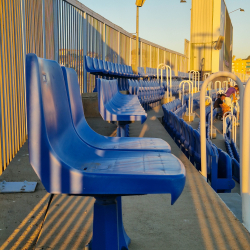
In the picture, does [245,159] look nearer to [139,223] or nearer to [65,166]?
[139,223]

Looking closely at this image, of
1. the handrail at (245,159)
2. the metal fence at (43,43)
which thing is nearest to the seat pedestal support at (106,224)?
the handrail at (245,159)

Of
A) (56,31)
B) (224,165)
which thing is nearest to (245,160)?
(224,165)

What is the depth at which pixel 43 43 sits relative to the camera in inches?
206

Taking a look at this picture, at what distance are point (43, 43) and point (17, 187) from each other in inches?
134

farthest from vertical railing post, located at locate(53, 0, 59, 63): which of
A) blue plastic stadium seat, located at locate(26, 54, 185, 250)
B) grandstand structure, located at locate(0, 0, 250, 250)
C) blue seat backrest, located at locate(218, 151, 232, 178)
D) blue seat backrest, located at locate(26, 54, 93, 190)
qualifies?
blue seat backrest, located at locate(26, 54, 93, 190)

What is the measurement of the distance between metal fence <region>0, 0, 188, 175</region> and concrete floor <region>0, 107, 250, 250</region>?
1.27 feet

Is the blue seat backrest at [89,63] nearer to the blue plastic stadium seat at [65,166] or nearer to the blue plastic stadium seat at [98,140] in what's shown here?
the blue plastic stadium seat at [98,140]

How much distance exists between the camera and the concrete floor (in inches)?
64.0

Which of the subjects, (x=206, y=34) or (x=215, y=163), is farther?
(x=206, y=34)

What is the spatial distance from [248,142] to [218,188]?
1488 mm

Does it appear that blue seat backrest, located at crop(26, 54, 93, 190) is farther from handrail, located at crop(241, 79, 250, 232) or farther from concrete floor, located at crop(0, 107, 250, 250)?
handrail, located at crop(241, 79, 250, 232)

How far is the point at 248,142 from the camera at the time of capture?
1922 millimetres

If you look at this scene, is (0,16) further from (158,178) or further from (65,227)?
(158,178)

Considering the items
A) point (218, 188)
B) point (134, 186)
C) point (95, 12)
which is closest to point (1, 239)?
point (134, 186)
